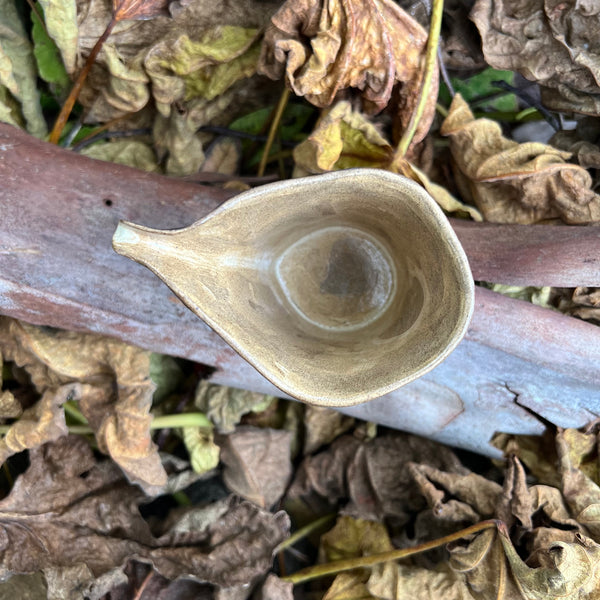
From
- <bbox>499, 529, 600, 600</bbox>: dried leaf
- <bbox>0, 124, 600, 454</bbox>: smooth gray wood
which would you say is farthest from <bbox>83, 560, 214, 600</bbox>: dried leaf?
<bbox>499, 529, 600, 600</bbox>: dried leaf

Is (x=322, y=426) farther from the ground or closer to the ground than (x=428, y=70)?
closer to the ground

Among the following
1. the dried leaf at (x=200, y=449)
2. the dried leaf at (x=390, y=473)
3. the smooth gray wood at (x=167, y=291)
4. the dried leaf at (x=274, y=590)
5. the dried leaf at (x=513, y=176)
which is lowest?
the dried leaf at (x=274, y=590)

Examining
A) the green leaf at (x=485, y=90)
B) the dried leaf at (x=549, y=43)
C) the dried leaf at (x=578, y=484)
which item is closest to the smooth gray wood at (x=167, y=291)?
the dried leaf at (x=578, y=484)

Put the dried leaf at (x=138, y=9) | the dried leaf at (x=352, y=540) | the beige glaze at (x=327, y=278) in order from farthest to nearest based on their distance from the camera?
the dried leaf at (x=352, y=540)
the dried leaf at (x=138, y=9)
the beige glaze at (x=327, y=278)

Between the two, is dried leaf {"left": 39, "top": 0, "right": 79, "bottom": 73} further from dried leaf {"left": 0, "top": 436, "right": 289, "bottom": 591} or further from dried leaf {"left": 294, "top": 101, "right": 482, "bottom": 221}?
dried leaf {"left": 0, "top": 436, "right": 289, "bottom": 591}

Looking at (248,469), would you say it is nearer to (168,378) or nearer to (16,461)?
(168,378)

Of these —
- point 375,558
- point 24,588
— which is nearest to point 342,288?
point 375,558

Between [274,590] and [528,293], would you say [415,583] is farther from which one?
[528,293]

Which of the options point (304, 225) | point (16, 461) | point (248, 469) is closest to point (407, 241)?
point (304, 225)

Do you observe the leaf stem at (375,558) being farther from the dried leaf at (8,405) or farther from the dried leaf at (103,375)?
the dried leaf at (8,405)
